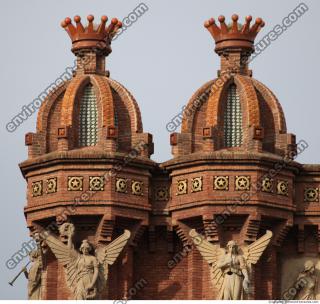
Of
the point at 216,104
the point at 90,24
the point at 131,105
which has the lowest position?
the point at 216,104

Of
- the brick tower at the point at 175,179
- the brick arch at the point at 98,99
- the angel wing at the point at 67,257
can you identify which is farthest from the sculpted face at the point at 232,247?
the brick arch at the point at 98,99

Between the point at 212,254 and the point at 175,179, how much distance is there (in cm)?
223

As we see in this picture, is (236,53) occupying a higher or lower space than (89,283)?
higher

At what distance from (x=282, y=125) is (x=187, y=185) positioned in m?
2.94

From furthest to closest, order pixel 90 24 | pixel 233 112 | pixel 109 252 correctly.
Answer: pixel 90 24, pixel 233 112, pixel 109 252

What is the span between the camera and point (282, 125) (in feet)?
292

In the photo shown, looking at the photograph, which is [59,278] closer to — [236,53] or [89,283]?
[89,283]

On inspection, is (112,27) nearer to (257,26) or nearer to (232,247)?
(257,26)

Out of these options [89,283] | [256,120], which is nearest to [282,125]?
[256,120]

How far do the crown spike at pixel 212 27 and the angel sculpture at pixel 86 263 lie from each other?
219 inches

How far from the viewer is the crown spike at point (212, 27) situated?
89062 millimetres

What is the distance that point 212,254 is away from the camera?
87.2m

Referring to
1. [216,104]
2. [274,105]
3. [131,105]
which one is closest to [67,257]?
[131,105]

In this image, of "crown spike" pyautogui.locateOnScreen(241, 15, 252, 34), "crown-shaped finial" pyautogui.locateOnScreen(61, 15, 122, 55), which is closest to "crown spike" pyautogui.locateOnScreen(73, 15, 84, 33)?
"crown-shaped finial" pyautogui.locateOnScreen(61, 15, 122, 55)
